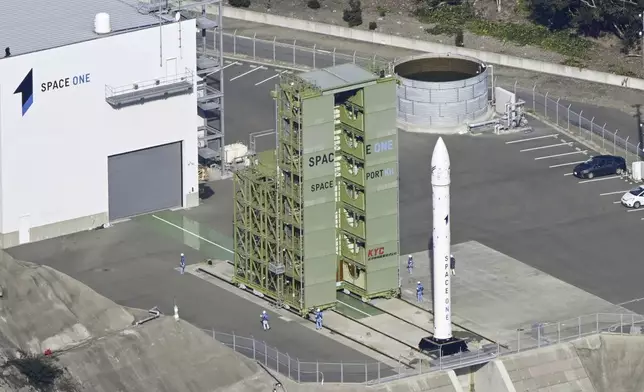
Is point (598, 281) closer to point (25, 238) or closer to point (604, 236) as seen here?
point (604, 236)

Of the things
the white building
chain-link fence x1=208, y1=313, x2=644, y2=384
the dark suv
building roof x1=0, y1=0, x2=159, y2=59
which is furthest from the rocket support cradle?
building roof x1=0, y1=0, x2=159, y2=59

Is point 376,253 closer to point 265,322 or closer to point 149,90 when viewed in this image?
point 265,322

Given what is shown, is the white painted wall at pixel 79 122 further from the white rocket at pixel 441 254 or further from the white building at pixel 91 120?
the white rocket at pixel 441 254

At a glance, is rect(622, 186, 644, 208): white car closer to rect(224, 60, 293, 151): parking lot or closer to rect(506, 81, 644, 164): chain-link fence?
rect(506, 81, 644, 164): chain-link fence

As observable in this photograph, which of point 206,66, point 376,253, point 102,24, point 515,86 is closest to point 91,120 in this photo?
point 102,24

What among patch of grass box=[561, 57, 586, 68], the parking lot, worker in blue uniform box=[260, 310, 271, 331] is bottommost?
worker in blue uniform box=[260, 310, 271, 331]

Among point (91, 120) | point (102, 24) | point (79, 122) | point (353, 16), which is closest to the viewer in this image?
point (79, 122)

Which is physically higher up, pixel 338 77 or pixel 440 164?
pixel 338 77
